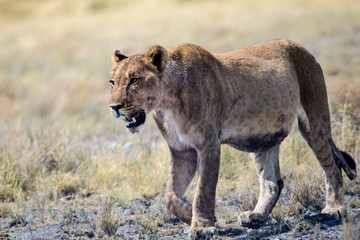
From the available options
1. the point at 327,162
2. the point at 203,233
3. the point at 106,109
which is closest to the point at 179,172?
the point at 203,233

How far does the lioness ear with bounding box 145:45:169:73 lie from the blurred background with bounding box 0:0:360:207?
2.36m

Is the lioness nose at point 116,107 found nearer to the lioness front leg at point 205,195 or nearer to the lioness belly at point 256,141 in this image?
the lioness front leg at point 205,195

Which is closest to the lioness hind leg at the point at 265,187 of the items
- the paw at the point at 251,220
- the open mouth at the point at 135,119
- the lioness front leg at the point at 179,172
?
the paw at the point at 251,220

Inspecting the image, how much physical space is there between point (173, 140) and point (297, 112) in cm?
140

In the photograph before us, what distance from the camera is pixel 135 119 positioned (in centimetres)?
458

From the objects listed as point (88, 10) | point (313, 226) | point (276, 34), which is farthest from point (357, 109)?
point (88, 10)

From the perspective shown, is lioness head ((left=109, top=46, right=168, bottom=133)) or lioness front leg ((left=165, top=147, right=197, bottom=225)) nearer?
lioness head ((left=109, top=46, right=168, bottom=133))

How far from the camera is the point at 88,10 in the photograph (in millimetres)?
44375

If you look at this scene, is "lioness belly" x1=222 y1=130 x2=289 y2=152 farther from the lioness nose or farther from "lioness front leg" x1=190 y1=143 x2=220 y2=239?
the lioness nose

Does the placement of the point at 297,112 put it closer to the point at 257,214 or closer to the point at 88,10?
the point at 257,214

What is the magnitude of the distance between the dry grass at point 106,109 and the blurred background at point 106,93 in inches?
0.9

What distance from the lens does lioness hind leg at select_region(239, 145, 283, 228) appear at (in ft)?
17.2

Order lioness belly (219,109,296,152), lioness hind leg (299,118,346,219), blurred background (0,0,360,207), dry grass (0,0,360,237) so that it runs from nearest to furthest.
→ lioness belly (219,109,296,152) < lioness hind leg (299,118,346,219) < dry grass (0,0,360,237) < blurred background (0,0,360,207)

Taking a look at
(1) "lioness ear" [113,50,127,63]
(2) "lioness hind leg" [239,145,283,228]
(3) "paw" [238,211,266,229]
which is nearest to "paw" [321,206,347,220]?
(2) "lioness hind leg" [239,145,283,228]
